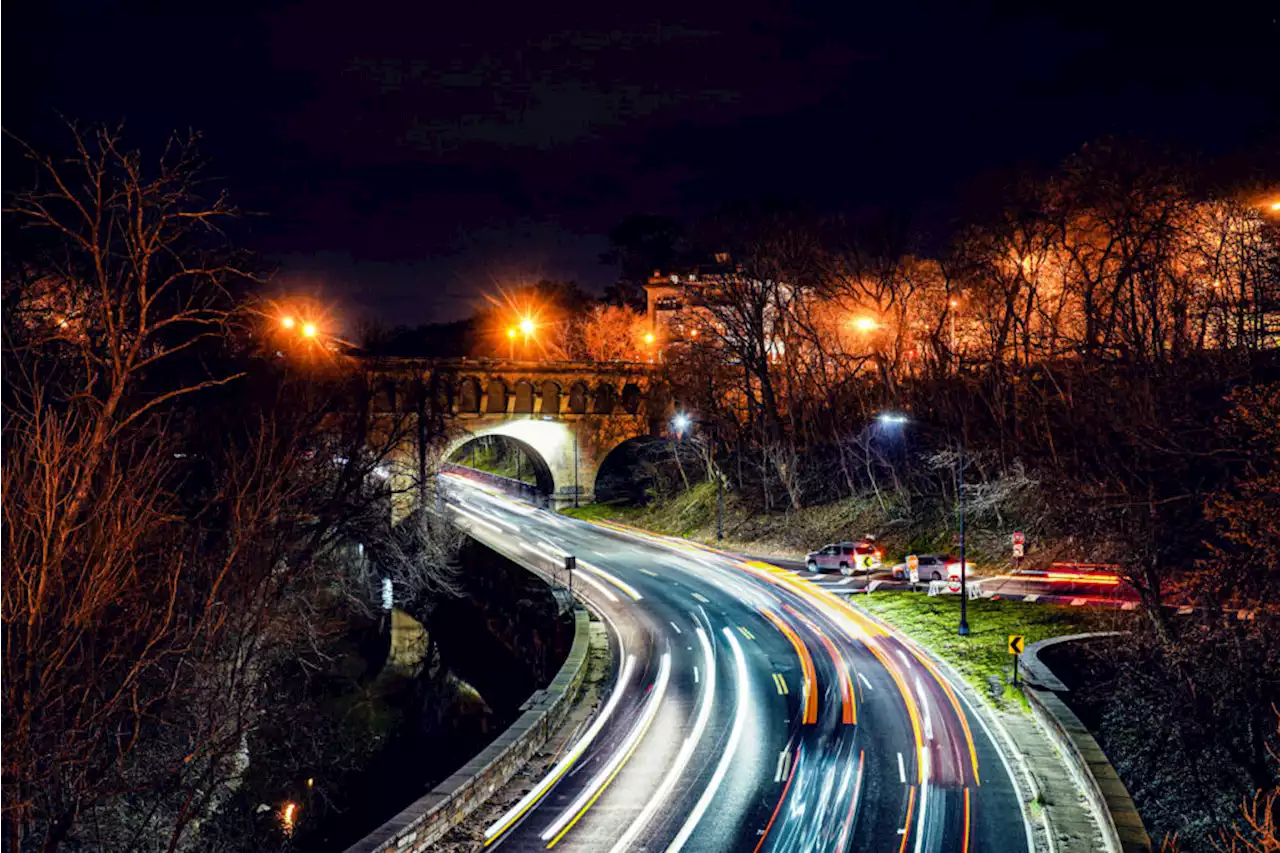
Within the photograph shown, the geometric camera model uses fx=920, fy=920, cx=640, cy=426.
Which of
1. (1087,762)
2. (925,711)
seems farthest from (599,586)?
(1087,762)

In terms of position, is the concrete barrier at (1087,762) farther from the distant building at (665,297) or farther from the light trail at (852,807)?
the distant building at (665,297)

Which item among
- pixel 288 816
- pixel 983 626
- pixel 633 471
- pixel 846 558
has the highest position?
pixel 633 471

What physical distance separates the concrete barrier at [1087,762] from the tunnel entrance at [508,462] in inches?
1808

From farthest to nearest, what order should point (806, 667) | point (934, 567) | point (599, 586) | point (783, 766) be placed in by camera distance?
1. point (599, 586)
2. point (934, 567)
3. point (806, 667)
4. point (783, 766)

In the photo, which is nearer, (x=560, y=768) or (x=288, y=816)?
(x=560, y=768)

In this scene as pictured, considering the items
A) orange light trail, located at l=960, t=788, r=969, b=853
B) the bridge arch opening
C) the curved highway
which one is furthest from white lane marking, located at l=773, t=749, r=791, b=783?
the bridge arch opening

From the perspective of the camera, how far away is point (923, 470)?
47.6 metres

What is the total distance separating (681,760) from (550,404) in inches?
1638

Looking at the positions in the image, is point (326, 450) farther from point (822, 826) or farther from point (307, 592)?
point (822, 826)

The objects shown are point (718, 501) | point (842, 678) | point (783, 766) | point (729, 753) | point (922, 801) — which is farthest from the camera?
point (718, 501)

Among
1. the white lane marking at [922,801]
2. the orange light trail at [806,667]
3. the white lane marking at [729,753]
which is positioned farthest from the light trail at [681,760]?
the white lane marking at [922,801]

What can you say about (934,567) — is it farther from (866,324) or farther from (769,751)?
(769,751)

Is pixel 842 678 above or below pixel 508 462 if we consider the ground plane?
below

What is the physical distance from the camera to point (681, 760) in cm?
2038
